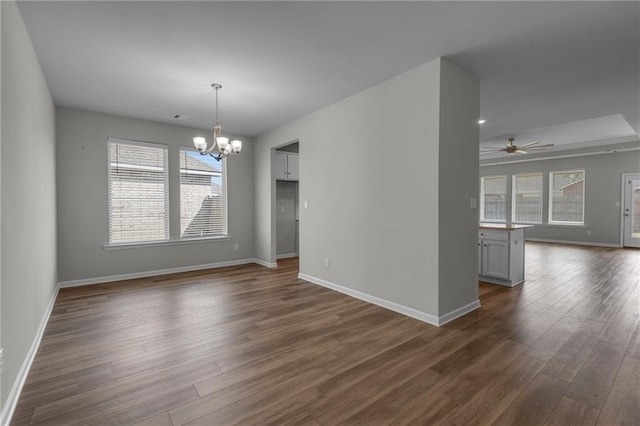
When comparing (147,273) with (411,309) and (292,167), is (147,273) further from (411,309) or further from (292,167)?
(411,309)

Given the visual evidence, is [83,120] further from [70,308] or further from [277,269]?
[277,269]

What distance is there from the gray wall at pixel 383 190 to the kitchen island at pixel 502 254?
4.02ft

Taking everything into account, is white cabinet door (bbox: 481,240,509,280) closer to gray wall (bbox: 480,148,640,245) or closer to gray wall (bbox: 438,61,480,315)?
gray wall (bbox: 438,61,480,315)

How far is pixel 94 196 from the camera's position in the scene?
15.2 ft

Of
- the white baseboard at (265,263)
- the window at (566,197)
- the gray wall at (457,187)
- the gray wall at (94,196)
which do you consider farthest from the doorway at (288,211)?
the window at (566,197)

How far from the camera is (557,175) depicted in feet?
29.3

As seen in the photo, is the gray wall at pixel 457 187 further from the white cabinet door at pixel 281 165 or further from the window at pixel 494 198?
the window at pixel 494 198

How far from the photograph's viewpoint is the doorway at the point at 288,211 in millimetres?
6703

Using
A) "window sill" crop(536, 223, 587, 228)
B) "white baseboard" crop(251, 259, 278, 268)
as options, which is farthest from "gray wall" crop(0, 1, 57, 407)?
"window sill" crop(536, 223, 587, 228)

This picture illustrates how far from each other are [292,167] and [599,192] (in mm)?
8659

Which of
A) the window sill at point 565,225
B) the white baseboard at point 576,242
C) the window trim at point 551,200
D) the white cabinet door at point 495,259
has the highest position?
the window trim at point 551,200

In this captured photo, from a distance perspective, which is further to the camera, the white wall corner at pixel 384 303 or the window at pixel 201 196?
the window at pixel 201 196

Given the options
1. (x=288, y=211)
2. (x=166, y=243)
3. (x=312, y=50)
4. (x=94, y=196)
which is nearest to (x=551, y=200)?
(x=288, y=211)

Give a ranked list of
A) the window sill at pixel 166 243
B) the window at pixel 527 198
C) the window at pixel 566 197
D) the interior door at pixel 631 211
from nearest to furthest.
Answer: the window sill at pixel 166 243, the interior door at pixel 631 211, the window at pixel 566 197, the window at pixel 527 198
